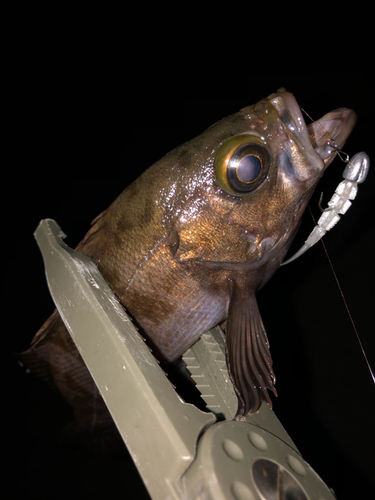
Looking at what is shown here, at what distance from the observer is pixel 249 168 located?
906 mm

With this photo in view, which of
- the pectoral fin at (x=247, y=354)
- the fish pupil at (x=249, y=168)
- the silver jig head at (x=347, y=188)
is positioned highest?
the fish pupil at (x=249, y=168)

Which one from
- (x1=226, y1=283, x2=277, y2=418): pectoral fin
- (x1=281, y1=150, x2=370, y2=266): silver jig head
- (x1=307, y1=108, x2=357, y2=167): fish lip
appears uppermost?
(x1=307, y1=108, x2=357, y2=167): fish lip

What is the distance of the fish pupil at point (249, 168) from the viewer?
90cm

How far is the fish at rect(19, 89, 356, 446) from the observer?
90 cm

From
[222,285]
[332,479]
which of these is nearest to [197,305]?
[222,285]

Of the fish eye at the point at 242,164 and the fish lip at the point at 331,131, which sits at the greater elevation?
the fish eye at the point at 242,164

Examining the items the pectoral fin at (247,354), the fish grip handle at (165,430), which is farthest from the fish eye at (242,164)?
the fish grip handle at (165,430)

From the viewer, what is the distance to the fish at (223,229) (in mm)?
902

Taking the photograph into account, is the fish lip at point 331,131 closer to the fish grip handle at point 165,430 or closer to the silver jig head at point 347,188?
the silver jig head at point 347,188

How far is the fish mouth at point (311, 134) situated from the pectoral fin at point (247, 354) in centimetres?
41

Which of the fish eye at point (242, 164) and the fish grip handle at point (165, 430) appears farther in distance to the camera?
the fish eye at point (242, 164)

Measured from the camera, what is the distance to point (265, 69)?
2.60 m

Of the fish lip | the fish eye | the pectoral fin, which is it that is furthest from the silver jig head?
the pectoral fin

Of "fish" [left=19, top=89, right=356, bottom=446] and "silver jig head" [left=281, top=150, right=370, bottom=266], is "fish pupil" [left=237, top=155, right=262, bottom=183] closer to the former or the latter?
"fish" [left=19, top=89, right=356, bottom=446]
